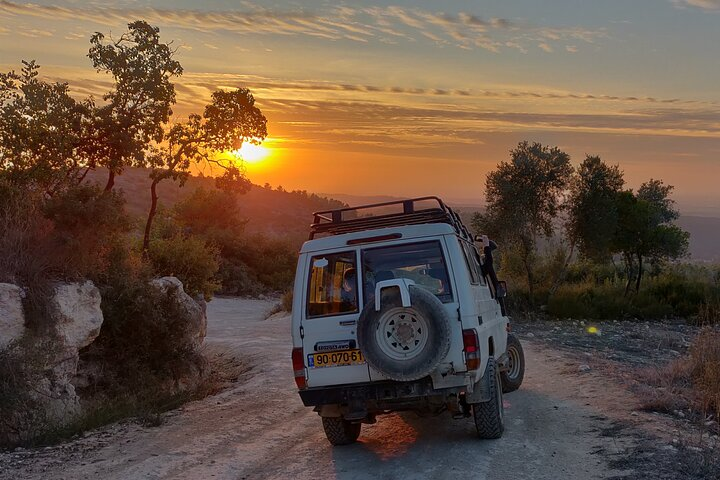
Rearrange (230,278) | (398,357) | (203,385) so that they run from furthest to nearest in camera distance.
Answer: (230,278), (203,385), (398,357)

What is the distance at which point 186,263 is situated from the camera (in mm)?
17234

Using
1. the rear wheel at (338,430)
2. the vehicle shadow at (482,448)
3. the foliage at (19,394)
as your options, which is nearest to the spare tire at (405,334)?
the vehicle shadow at (482,448)

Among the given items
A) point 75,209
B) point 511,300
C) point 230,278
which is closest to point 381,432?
point 75,209

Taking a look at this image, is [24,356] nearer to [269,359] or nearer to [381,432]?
[381,432]

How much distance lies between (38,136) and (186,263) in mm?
4616

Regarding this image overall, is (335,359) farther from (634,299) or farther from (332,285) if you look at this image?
(634,299)

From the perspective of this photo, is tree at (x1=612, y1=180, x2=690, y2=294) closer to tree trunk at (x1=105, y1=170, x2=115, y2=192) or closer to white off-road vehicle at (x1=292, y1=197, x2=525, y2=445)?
tree trunk at (x1=105, y1=170, x2=115, y2=192)

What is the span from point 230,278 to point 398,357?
30.3 m

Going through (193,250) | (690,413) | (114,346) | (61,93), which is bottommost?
(690,413)

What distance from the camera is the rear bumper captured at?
24.2ft

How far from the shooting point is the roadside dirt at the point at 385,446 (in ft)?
23.7

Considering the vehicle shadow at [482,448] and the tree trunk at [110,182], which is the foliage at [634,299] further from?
the vehicle shadow at [482,448]

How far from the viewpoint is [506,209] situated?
26.4 meters

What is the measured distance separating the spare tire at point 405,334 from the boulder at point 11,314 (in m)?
5.52
